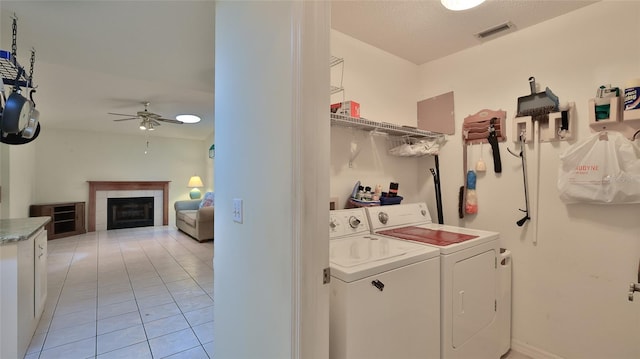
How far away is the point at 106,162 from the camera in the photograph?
698 cm

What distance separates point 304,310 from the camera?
0.98 m

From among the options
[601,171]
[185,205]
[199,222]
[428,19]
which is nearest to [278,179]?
[428,19]

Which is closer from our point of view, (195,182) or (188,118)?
(188,118)

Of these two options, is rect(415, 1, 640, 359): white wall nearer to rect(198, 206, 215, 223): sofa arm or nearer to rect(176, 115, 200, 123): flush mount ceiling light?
rect(176, 115, 200, 123): flush mount ceiling light

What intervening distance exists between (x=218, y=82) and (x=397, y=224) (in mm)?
1542

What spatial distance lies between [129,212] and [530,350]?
839 centimetres

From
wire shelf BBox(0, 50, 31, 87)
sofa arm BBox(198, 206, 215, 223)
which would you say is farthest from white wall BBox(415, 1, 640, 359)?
sofa arm BBox(198, 206, 215, 223)

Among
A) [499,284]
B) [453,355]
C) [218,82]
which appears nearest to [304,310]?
[453,355]

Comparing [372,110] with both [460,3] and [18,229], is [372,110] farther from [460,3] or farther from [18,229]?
[18,229]

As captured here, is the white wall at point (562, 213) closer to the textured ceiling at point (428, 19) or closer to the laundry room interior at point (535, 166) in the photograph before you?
the laundry room interior at point (535, 166)

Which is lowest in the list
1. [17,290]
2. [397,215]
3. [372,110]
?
[17,290]

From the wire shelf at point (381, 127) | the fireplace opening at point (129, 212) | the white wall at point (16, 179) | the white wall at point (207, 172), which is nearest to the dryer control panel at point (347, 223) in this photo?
the wire shelf at point (381, 127)

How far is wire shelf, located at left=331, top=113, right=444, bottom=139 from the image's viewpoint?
6.18 ft

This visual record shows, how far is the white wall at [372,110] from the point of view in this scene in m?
2.20
